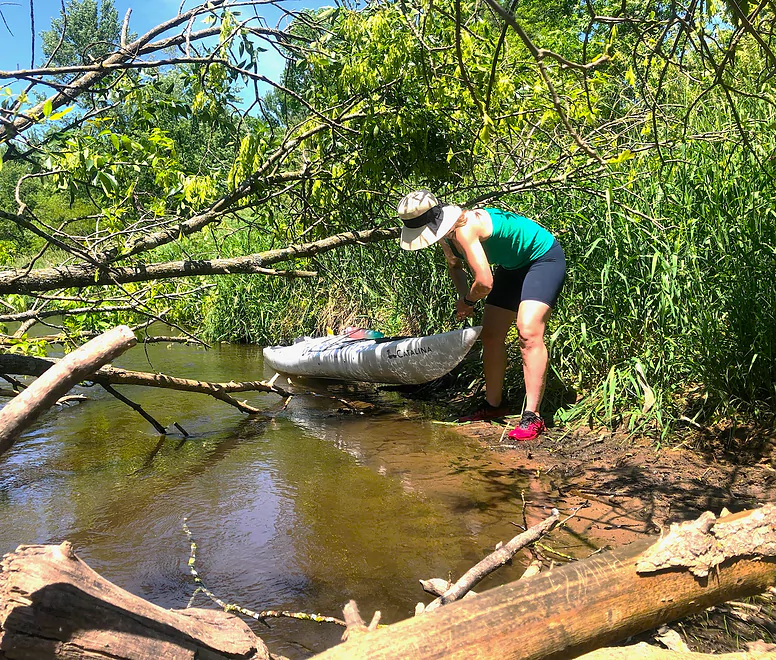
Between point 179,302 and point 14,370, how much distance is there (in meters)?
2.00

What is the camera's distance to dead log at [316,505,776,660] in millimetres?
1434

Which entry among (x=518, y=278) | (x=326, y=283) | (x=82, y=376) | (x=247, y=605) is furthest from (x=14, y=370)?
(x=326, y=283)

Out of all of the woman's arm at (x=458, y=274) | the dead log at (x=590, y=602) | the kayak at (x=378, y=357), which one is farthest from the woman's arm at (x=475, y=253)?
the dead log at (x=590, y=602)

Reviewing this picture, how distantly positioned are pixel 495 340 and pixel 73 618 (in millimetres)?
3980

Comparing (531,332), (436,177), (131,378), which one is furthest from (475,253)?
(131,378)

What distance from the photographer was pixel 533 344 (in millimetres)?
4496

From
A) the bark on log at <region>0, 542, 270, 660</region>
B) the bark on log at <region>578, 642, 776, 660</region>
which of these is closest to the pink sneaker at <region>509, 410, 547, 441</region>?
the bark on log at <region>578, 642, 776, 660</region>

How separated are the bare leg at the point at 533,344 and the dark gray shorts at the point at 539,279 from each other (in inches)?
2.5

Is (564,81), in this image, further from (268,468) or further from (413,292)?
(268,468)

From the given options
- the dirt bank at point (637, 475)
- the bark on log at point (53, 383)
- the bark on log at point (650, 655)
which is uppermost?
the bark on log at point (53, 383)

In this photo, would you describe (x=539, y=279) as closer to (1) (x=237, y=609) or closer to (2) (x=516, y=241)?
(2) (x=516, y=241)

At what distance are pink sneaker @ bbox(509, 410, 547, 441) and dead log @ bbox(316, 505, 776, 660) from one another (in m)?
2.61

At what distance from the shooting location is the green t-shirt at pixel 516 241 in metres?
4.57

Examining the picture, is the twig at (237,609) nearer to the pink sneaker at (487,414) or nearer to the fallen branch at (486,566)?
the fallen branch at (486,566)
